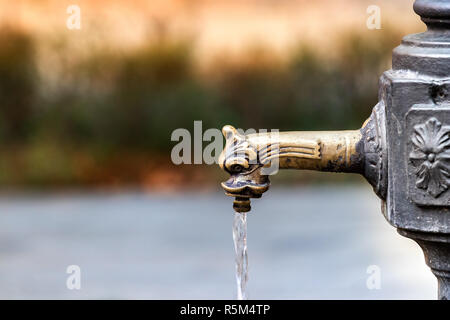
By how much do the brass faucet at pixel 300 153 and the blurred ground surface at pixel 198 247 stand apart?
7.46 ft

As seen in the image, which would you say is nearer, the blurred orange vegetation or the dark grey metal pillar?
the dark grey metal pillar

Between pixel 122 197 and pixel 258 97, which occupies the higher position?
pixel 258 97

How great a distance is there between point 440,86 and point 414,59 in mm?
77

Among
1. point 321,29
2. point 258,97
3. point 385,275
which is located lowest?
point 385,275

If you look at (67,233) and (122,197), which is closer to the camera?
(67,233)

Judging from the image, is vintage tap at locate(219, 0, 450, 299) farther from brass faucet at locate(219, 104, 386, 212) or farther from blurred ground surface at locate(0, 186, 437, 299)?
blurred ground surface at locate(0, 186, 437, 299)

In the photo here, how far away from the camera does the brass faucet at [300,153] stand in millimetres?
1792

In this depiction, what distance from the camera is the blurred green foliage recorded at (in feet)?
18.6

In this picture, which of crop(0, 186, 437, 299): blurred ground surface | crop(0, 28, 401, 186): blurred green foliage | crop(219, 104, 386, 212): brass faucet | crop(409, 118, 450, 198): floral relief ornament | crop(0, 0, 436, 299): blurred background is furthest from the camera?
crop(0, 28, 401, 186): blurred green foliage

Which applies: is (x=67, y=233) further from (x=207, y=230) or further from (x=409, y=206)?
(x=409, y=206)

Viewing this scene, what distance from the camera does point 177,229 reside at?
486 cm

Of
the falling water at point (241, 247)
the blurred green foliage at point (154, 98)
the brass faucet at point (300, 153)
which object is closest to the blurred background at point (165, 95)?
the blurred green foliage at point (154, 98)

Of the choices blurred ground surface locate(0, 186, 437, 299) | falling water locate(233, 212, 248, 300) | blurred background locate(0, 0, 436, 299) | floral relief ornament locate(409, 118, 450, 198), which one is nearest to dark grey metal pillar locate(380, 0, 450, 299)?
floral relief ornament locate(409, 118, 450, 198)

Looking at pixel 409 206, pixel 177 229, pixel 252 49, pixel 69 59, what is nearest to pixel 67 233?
pixel 177 229
